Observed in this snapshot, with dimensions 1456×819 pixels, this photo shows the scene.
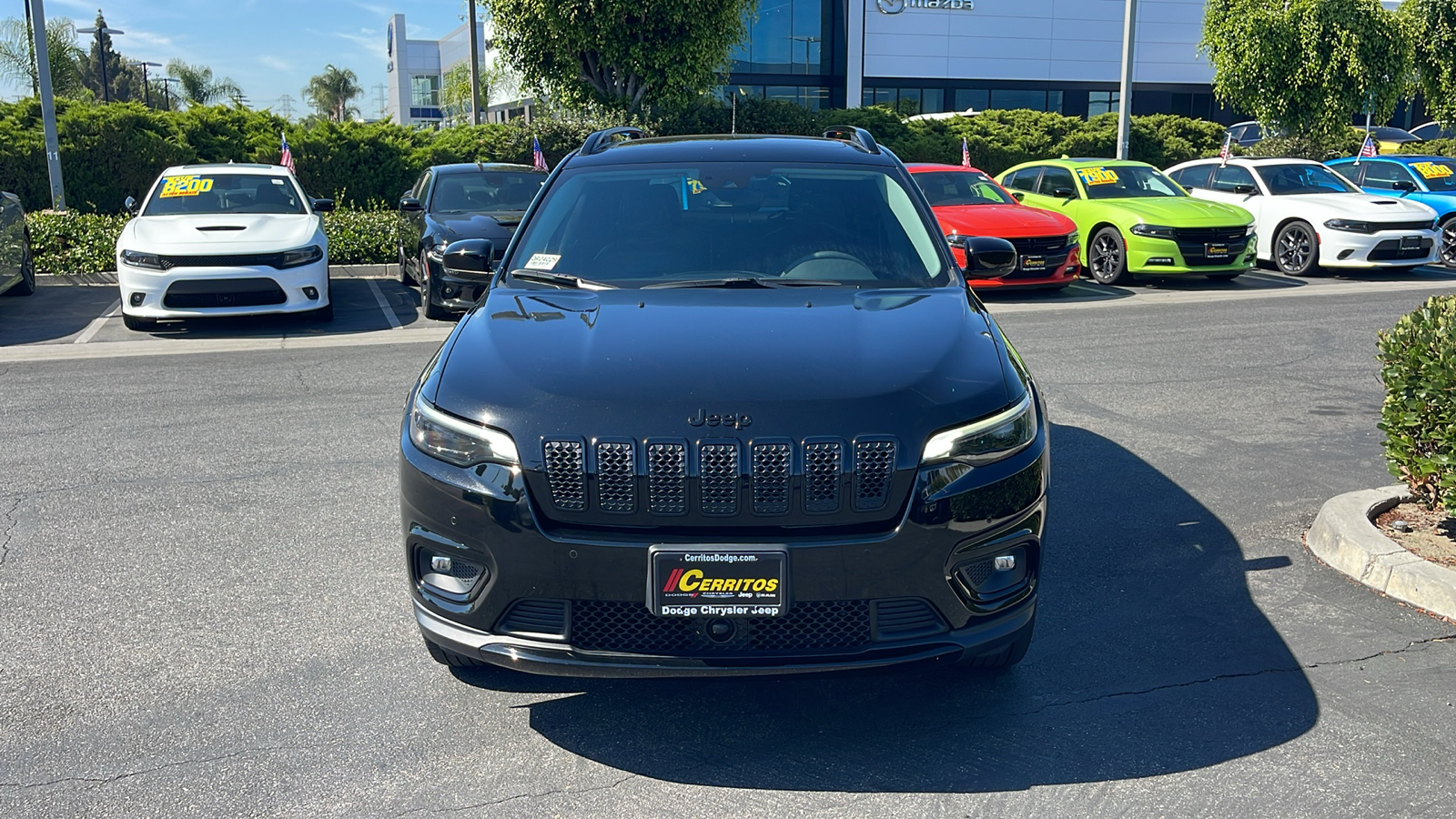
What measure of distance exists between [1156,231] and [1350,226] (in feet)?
10.0

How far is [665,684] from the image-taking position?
12.4 feet

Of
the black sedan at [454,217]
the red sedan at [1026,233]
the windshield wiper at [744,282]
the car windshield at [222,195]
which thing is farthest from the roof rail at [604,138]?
the red sedan at [1026,233]

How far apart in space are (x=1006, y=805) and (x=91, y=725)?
262 cm

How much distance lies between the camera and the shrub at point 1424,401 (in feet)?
15.1

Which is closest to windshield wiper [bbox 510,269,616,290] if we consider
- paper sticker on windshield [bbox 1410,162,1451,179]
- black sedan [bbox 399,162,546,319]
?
black sedan [bbox 399,162,546,319]

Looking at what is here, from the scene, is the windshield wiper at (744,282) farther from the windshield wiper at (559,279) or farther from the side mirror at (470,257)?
the side mirror at (470,257)

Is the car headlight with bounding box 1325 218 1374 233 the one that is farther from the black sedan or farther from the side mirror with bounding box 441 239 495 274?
the side mirror with bounding box 441 239 495 274

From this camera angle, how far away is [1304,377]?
8984 mm

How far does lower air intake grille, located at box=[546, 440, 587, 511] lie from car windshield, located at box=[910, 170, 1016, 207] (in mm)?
12284

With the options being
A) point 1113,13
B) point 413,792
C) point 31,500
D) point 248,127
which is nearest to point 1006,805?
point 413,792

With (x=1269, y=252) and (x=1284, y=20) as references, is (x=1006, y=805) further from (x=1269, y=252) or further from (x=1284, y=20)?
(x=1284, y=20)

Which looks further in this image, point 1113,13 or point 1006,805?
point 1113,13

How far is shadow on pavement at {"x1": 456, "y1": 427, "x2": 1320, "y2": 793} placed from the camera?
327 centimetres

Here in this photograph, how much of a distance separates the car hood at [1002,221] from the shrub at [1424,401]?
8423 mm
